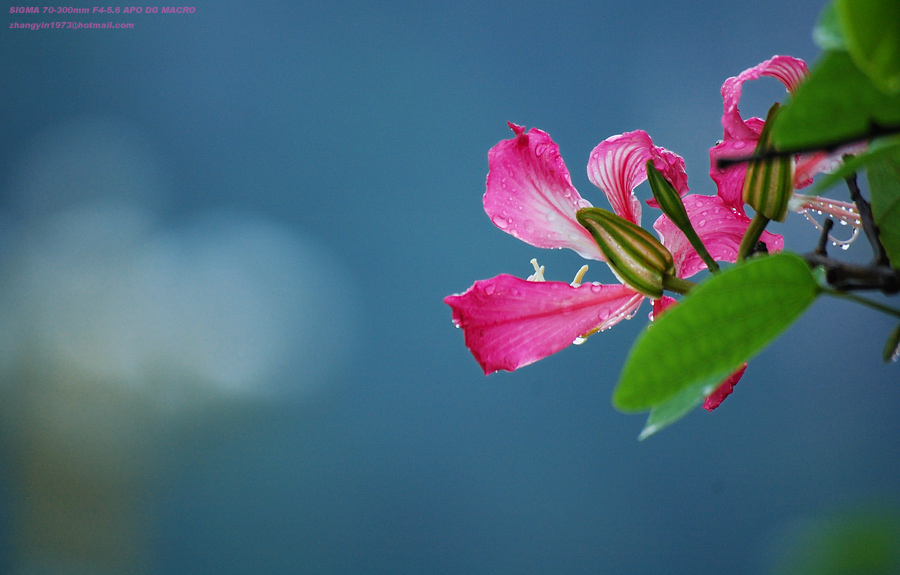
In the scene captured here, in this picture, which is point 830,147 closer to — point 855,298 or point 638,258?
point 855,298

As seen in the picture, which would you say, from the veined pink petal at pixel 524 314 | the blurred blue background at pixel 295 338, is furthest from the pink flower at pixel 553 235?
the blurred blue background at pixel 295 338

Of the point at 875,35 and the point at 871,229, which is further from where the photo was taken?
the point at 871,229

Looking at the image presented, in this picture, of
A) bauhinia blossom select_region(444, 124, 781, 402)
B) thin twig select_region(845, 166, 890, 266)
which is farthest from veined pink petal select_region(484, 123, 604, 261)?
thin twig select_region(845, 166, 890, 266)

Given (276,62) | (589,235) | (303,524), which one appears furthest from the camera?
(276,62)

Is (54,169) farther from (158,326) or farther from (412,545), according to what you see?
(412,545)

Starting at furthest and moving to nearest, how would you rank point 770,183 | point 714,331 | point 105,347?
point 105,347 → point 770,183 → point 714,331

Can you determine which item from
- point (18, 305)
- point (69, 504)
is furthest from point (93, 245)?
point (69, 504)

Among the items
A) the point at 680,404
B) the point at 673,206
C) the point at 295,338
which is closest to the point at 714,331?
the point at 680,404
